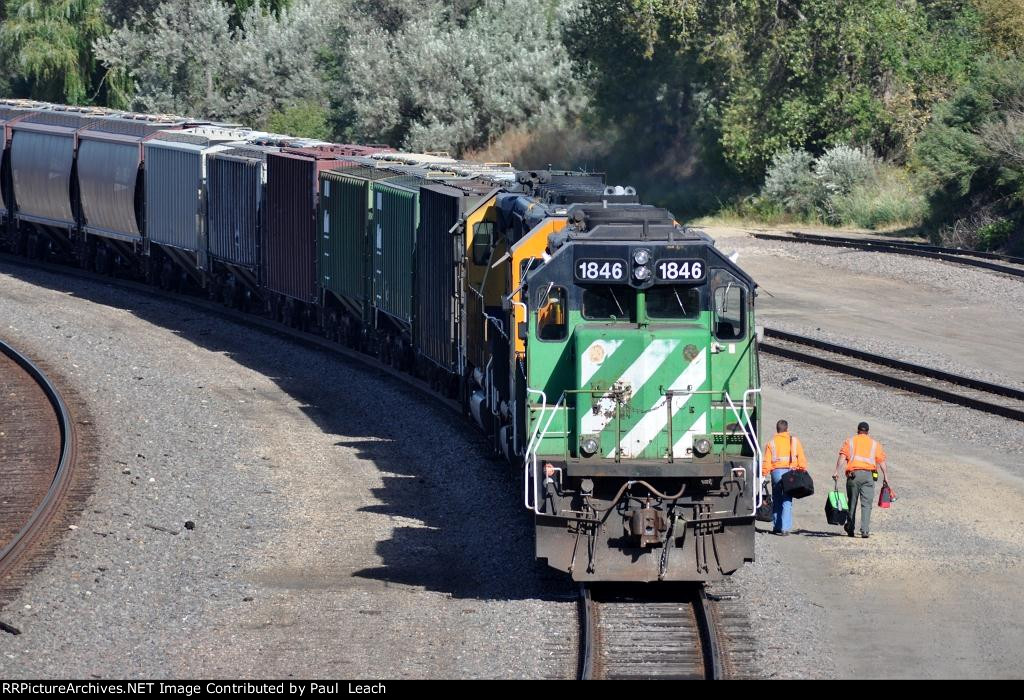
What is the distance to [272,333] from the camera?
2981 cm

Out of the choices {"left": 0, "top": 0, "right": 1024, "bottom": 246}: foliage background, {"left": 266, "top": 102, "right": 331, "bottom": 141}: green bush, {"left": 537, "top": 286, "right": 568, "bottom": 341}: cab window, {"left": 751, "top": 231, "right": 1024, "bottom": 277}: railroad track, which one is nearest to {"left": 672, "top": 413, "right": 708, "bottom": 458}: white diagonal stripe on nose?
{"left": 537, "top": 286, "right": 568, "bottom": 341}: cab window

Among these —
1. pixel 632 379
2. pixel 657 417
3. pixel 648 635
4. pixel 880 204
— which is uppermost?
pixel 632 379

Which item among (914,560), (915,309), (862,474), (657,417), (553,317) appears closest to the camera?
(657,417)

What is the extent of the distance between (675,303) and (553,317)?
1134 millimetres

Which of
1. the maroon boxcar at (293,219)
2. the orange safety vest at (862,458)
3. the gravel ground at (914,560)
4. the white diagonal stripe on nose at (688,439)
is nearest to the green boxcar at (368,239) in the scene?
the maroon boxcar at (293,219)

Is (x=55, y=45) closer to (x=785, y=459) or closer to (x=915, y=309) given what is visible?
(x=915, y=309)

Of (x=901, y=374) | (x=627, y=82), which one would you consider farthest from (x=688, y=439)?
(x=627, y=82)

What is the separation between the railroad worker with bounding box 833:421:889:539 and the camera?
15391mm

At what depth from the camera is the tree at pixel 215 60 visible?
211 feet

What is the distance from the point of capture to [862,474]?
50.6 feet

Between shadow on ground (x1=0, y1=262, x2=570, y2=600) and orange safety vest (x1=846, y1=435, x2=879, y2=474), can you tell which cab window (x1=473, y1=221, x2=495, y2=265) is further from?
orange safety vest (x1=846, y1=435, x2=879, y2=474)

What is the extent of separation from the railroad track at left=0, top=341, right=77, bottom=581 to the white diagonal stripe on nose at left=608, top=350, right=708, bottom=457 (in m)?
6.22

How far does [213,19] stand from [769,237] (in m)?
30.6
